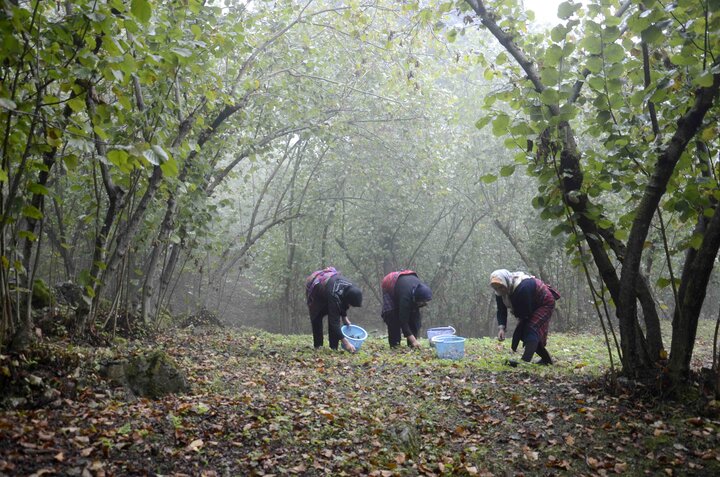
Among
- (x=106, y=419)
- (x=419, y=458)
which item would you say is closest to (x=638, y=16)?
(x=419, y=458)

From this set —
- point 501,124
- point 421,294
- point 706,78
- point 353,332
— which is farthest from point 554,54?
point 353,332

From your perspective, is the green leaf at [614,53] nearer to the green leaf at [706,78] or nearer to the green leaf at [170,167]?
the green leaf at [706,78]

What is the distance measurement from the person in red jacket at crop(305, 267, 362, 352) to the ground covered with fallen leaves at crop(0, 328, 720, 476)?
2.29m

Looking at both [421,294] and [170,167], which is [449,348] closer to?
[421,294]

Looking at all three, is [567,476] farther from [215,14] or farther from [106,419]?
[215,14]

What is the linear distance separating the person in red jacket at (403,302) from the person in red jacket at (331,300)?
3.30 feet

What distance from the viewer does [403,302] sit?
359 inches

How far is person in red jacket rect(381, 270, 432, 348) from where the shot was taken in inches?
359

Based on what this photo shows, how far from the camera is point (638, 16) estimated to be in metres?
3.83

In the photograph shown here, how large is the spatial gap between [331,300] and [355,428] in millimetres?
3861

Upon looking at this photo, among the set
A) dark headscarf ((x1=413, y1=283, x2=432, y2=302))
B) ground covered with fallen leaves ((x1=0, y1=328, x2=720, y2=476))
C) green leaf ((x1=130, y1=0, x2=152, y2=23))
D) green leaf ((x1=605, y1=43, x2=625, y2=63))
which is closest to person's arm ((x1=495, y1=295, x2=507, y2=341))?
dark headscarf ((x1=413, y1=283, x2=432, y2=302))

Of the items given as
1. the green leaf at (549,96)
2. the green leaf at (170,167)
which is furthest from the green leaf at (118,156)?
the green leaf at (549,96)

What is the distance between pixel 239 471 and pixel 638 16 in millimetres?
4183

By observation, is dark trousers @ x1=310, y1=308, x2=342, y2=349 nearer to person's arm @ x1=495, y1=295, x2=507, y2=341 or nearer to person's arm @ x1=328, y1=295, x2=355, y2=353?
person's arm @ x1=328, y1=295, x2=355, y2=353
